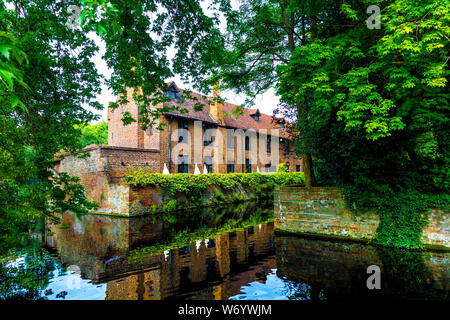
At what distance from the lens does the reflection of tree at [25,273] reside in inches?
174

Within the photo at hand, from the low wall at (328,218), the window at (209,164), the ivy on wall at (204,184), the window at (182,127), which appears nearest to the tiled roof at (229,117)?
the window at (182,127)

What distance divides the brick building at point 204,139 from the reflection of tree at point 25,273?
33.5ft

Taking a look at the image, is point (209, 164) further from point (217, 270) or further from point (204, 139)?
point (217, 270)

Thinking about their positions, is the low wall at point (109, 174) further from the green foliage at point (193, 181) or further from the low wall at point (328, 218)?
the low wall at point (328, 218)

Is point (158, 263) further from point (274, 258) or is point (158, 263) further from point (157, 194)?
point (157, 194)

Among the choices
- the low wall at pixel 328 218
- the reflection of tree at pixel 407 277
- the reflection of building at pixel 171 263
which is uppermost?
the low wall at pixel 328 218

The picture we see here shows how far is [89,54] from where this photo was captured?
19.5 ft

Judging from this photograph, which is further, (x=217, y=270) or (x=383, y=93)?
(x=383, y=93)

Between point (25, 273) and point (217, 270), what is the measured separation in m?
4.21

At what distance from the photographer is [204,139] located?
23422 mm

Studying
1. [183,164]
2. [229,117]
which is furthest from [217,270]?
[229,117]

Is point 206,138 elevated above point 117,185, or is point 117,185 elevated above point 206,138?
point 206,138

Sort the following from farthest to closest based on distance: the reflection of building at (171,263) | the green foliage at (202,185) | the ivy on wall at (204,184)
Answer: the ivy on wall at (204,184), the green foliage at (202,185), the reflection of building at (171,263)
